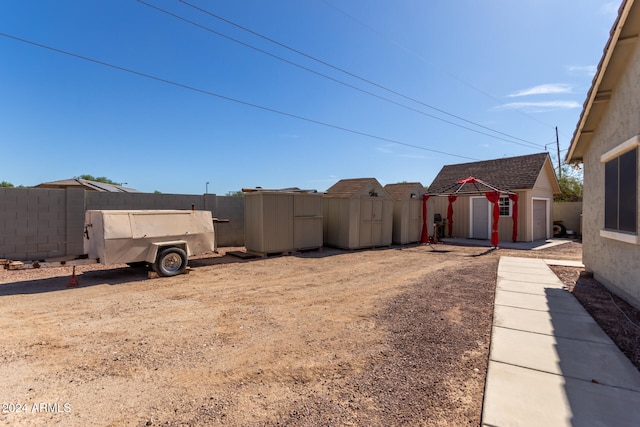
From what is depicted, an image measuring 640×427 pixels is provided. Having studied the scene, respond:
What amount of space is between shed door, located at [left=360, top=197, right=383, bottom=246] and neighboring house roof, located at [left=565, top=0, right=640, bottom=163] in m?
7.01

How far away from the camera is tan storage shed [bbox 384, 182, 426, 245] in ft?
49.8

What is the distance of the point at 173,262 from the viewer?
814 centimetres

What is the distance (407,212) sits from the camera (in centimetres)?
1537

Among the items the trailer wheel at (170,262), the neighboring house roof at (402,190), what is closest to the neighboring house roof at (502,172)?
the neighboring house roof at (402,190)

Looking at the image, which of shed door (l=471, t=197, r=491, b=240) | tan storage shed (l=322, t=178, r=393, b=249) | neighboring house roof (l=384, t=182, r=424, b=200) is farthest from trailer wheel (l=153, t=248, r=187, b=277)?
shed door (l=471, t=197, r=491, b=240)

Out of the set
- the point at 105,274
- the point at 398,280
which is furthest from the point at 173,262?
the point at 398,280

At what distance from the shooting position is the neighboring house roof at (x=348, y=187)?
13.1 m

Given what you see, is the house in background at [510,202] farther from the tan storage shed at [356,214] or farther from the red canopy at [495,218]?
the tan storage shed at [356,214]

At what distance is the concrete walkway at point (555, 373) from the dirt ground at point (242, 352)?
0.20m

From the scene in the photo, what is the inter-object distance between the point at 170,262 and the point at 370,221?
823 centimetres

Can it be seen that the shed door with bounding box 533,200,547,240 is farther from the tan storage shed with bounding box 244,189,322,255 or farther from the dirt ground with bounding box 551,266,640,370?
the tan storage shed with bounding box 244,189,322,255

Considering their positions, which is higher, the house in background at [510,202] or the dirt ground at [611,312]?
the house in background at [510,202]

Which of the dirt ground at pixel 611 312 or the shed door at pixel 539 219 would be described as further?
the shed door at pixel 539 219

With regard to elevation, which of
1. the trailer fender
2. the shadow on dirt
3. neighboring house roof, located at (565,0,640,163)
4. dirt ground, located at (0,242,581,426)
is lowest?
dirt ground, located at (0,242,581,426)
